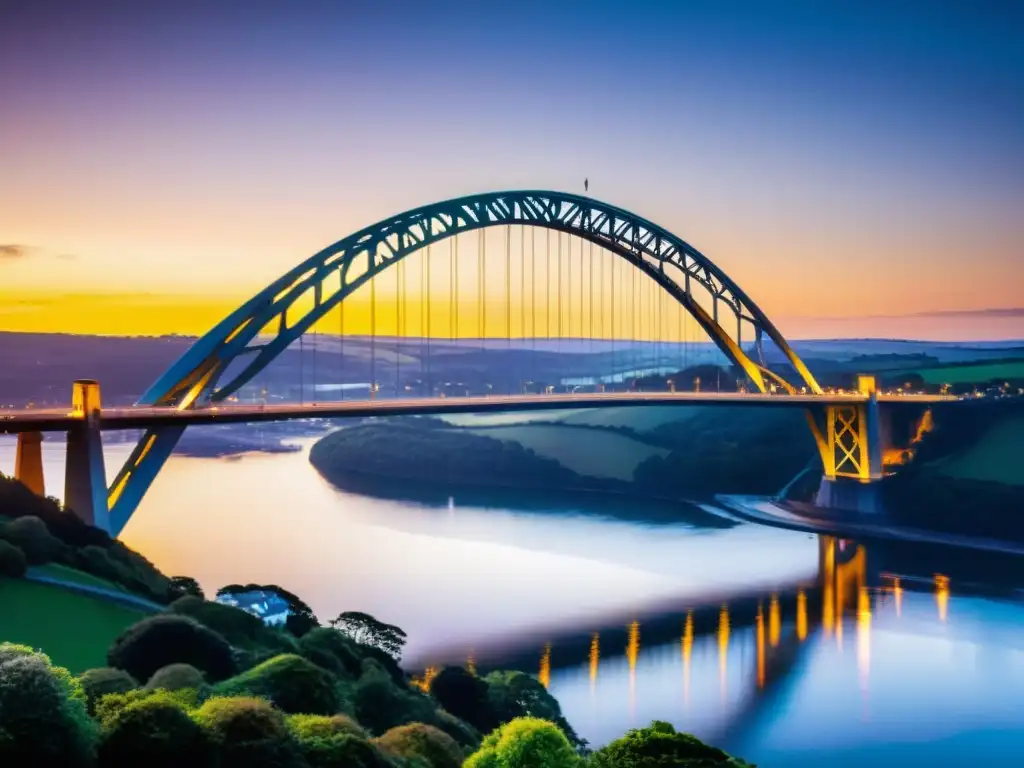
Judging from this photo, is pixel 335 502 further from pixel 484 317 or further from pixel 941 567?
pixel 941 567

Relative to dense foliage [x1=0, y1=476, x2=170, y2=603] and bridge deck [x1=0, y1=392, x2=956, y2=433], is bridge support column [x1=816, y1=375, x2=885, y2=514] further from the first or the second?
dense foliage [x1=0, y1=476, x2=170, y2=603]

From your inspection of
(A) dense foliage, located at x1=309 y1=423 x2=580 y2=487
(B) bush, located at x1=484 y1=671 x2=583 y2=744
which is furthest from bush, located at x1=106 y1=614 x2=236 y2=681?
(A) dense foliage, located at x1=309 y1=423 x2=580 y2=487

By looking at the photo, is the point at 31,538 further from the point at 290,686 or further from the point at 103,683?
the point at 290,686

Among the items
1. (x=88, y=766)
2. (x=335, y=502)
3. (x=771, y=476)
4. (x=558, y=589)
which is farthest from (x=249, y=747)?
(x=771, y=476)

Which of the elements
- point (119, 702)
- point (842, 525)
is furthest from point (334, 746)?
point (842, 525)

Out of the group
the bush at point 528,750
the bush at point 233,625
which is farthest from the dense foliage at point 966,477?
the bush at point 528,750

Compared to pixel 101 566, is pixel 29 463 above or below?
above
